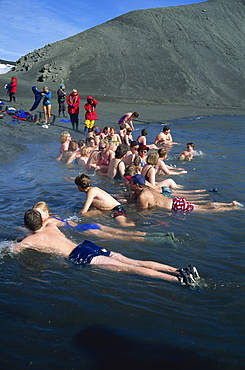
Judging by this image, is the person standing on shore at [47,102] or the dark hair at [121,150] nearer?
the dark hair at [121,150]

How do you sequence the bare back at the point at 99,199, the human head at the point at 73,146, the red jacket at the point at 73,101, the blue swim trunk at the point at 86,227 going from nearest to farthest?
the blue swim trunk at the point at 86,227, the bare back at the point at 99,199, the human head at the point at 73,146, the red jacket at the point at 73,101

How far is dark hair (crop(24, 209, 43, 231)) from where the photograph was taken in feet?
17.6

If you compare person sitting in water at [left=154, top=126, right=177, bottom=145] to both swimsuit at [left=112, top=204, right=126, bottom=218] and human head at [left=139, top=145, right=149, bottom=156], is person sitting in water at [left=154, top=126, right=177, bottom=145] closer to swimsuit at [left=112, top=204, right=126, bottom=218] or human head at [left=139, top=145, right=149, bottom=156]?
human head at [left=139, top=145, right=149, bottom=156]

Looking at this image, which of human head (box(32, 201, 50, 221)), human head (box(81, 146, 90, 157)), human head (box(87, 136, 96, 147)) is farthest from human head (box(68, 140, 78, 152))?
human head (box(32, 201, 50, 221))

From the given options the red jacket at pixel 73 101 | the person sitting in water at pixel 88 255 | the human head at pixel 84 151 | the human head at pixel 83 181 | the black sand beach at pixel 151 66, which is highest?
the black sand beach at pixel 151 66

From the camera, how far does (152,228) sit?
703 cm

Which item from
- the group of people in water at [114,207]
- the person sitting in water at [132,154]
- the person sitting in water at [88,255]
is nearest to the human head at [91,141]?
the group of people in water at [114,207]

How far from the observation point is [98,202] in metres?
7.34

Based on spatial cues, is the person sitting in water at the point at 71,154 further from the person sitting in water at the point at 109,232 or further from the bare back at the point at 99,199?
the person sitting in water at the point at 109,232

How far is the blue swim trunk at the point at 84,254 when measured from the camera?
206 inches

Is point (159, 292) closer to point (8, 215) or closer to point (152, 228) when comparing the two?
point (152, 228)

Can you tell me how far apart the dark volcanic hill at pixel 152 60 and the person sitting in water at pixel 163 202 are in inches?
1065

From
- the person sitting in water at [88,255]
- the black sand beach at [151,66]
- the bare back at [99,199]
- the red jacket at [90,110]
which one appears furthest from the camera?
the black sand beach at [151,66]

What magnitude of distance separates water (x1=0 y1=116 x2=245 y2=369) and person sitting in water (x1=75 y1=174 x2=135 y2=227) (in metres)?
0.21
